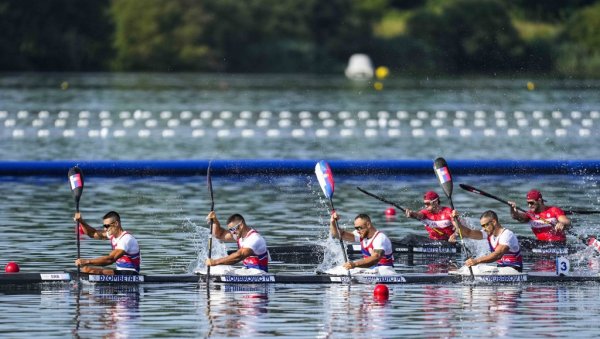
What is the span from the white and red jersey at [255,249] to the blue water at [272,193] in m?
0.61

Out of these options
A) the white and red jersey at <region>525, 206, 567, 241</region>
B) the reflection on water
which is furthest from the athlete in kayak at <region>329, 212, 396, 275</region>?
the white and red jersey at <region>525, 206, 567, 241</region>

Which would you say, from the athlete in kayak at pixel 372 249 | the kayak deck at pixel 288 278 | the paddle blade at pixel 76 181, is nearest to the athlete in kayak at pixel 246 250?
the kayak deck at pixel 288 278

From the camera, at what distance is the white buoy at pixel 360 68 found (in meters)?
102

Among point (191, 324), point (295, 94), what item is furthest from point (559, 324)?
point (295, 94)

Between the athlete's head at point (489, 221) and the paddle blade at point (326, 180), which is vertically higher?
the paddle blade at point (326, 180)

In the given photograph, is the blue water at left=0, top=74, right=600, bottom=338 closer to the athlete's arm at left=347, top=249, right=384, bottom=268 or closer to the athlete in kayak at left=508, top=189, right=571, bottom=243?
the athlete's arm at left=347, top=249, right=384, bottom=268

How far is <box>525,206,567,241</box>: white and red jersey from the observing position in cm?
2816

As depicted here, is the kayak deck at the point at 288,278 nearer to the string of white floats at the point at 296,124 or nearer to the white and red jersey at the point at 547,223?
the white and red jersey at the point at 547,223

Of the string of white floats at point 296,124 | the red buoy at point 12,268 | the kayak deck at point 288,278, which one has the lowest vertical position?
the kayak deck at point 288,278

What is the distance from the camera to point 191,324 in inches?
785

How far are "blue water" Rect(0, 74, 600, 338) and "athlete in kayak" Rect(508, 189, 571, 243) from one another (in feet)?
2.37

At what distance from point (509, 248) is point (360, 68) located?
79106 mm

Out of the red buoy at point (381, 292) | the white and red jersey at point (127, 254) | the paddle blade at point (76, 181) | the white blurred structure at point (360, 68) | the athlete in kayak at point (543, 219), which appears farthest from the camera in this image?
the white blurred structure at point (360, 68)

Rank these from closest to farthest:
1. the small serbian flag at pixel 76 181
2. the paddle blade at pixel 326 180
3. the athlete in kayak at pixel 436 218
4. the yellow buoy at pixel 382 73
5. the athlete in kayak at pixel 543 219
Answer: the small serbian flag at pixel 76 181
the paddle blade at pixel 326 180
the athlete in kayak at pixel 543 219
the athlete in kayak at pixel 436 218
the yellow buoy at pixel 382 73
